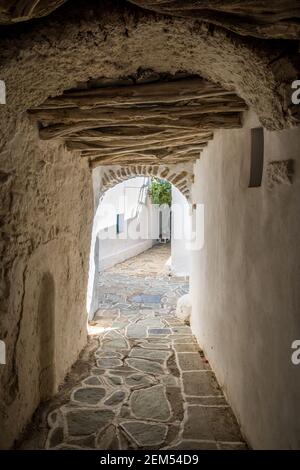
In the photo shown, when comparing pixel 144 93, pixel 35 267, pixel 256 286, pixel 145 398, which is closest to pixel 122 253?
pixel 145 398

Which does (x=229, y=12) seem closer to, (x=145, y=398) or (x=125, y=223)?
(x=145, y=398)

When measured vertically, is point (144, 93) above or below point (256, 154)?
above

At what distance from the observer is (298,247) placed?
69.9 inches

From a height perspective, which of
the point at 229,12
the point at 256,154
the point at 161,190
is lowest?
the point at 256,154

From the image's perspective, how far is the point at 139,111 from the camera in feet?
8.61

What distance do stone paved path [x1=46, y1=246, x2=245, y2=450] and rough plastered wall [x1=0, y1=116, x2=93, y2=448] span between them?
14.7 inches

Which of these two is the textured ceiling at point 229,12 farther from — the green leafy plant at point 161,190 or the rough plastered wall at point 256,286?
the green leafy plant at point 161,190

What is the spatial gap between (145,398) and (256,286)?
1.83 meters

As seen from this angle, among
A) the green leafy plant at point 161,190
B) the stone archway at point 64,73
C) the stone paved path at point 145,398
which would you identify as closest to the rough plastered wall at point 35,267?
the stone archway at point 64,73

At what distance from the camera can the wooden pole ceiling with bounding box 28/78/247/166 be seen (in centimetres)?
232
